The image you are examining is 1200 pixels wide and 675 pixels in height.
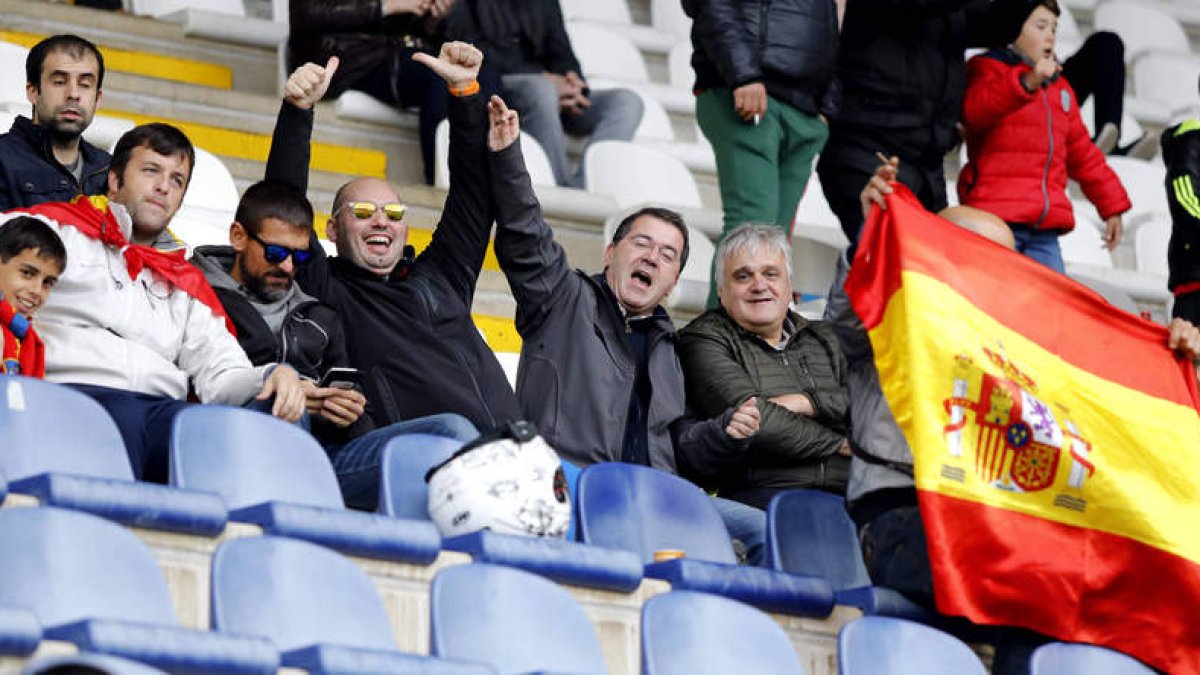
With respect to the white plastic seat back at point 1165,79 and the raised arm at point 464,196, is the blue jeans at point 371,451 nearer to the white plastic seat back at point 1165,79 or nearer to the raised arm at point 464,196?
the raised arm at point 464,196

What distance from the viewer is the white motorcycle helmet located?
12.5ft

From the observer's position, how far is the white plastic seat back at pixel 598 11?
8.55 m

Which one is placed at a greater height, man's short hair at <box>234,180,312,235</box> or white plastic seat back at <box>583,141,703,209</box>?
white plastic seat back at <box>583,141,703,209</box>

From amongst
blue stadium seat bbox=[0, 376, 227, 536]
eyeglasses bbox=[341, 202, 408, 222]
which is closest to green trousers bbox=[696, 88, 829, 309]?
eyeglasses bbox=[341, 202, 408, 222]

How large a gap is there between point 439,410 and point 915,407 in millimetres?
935

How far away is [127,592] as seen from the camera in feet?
10.3

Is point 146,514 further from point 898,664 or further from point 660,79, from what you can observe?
point 660,79

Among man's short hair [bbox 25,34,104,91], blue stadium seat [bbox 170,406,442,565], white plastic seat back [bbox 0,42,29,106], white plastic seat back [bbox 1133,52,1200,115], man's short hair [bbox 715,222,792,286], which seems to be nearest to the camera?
blue stadium seat [bbox 170,406,442,565]

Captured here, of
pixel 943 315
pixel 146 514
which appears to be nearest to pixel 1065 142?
pixel 943 315

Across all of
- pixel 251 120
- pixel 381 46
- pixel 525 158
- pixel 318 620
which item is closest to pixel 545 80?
pixel 525 158

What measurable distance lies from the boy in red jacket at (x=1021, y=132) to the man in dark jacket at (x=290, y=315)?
248 cm

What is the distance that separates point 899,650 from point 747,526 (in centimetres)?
69

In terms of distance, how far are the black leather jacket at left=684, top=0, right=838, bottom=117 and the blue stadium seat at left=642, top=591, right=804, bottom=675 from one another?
2321 mm

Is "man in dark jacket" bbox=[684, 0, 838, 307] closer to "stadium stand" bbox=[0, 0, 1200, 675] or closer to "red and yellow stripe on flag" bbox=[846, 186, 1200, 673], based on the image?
"stadium stand" bbox=[0, 0, 1200, 675]
